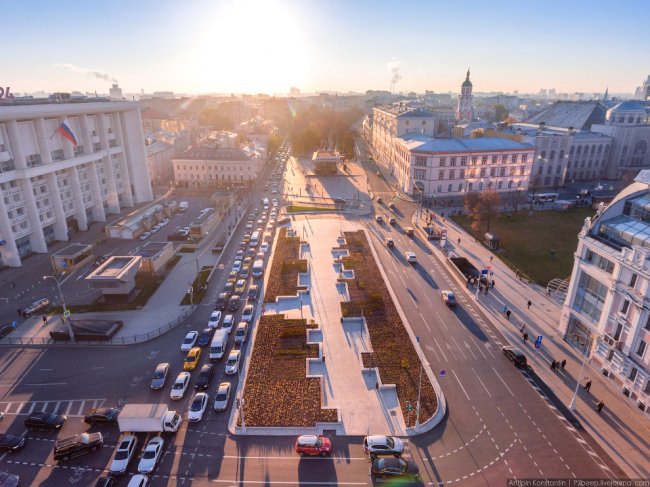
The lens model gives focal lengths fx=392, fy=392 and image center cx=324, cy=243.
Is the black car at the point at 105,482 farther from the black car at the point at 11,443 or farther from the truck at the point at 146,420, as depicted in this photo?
the black car at the point at 11,443

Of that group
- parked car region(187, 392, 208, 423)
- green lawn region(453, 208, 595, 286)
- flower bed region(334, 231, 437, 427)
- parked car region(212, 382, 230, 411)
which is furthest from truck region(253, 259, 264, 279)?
green lawn region(453, 208, 595, 286)

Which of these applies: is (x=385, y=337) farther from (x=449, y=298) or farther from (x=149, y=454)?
(x=149, y=454)

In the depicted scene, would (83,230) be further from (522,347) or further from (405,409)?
(522,347)

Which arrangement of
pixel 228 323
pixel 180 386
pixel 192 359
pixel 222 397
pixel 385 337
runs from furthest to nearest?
pixel 228 323 < pixel 385 337 < pixel 192 359 < pixel 180 386 < pixel 222 397

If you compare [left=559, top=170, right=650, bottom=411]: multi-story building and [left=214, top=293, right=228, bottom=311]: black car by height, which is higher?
→ [left=559, top=170, right=650, bottom=411]: multi-story building

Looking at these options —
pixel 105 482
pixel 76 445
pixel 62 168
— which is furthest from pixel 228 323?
pixel 62 168

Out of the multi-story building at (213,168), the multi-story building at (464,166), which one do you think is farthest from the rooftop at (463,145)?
the multi-story building at (213,168)

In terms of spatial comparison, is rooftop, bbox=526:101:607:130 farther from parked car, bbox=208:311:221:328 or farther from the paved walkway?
parked car, bbox=208:311:221:328
